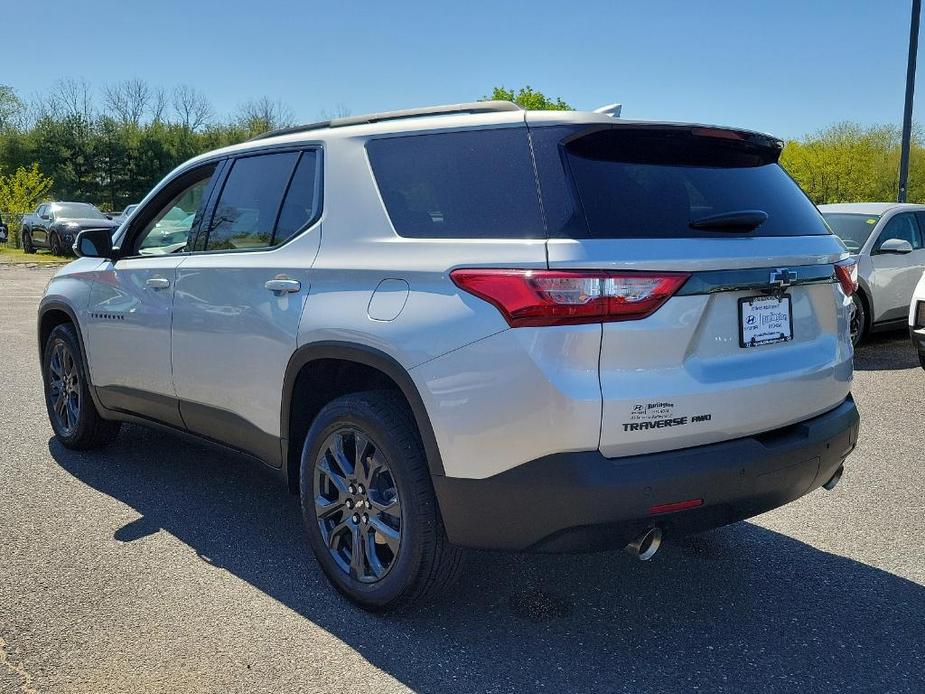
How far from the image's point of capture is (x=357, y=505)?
3.33m

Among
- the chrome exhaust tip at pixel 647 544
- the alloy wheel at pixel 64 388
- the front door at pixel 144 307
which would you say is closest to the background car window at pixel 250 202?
the front door at pixel 144 307

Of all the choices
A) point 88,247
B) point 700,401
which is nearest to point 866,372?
point 700,401

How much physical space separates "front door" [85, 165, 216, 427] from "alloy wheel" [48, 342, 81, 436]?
0.45 metres

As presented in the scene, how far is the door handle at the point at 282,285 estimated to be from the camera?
3496 mm

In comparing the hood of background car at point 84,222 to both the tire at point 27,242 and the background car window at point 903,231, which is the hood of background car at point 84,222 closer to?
the tire at point 27,242

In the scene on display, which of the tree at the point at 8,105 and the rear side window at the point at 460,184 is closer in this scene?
the rear side window at the point at 460,184

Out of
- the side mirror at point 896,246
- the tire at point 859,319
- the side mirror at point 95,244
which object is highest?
the side mirror at point 95,244

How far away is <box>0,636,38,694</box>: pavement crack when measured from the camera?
9.12 ft

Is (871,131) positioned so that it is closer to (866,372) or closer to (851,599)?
(866,372)

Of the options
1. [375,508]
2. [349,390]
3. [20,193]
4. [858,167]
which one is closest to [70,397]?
[349,390]

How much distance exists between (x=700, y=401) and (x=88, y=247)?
356 centimetres

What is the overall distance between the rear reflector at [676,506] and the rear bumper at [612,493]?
2cm

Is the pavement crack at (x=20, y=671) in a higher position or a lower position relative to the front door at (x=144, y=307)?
lower

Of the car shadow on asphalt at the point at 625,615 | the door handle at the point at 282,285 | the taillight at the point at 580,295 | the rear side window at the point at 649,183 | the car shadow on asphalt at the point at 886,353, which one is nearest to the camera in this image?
the taillight at the point at 580,295
